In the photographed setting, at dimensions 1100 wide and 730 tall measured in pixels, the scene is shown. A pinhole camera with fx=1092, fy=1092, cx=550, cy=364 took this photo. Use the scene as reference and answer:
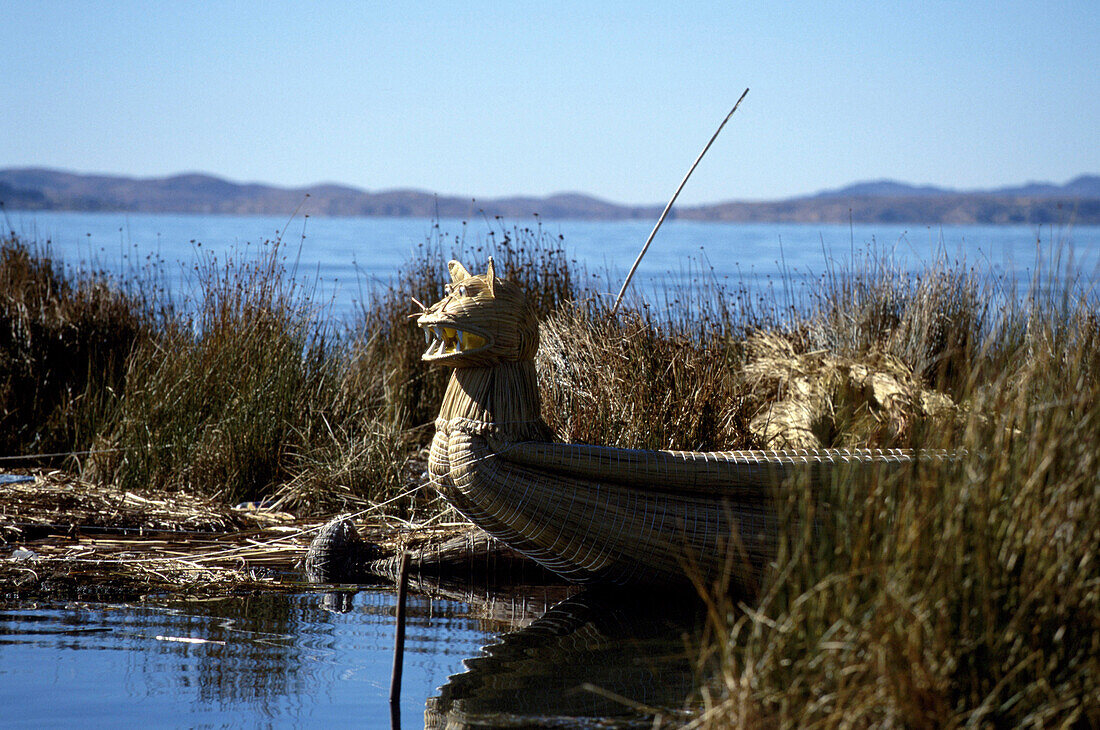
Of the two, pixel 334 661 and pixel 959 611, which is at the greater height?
pixel 959 611

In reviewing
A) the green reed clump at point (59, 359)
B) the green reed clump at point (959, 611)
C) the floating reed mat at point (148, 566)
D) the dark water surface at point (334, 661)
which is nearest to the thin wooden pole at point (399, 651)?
the dark water surface at point (334, 661)

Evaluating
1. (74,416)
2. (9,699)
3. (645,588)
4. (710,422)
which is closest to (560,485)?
(645,588)

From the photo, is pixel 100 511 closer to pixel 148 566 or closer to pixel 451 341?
pixel 148 566

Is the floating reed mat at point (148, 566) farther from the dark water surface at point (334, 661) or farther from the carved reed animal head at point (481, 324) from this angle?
the carved reed animal head at point (481, 324)

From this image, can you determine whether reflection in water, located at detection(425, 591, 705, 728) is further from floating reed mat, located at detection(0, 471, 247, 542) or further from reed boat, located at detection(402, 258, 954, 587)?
floating reed mat, located at detection(0, 471, 247, 542)

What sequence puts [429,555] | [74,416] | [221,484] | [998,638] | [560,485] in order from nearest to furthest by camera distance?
[998,638]
[560,485]
[429,555]
[221,484]
[74,416]

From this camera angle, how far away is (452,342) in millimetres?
3916

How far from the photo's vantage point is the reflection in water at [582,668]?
326cm

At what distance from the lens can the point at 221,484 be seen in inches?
237

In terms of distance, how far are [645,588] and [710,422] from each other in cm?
124

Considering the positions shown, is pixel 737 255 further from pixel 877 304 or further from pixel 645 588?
pixel 645 588

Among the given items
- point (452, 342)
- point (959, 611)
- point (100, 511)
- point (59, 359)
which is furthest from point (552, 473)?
point (59, 359)

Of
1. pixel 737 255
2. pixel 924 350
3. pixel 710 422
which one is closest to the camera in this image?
pixel 710 422

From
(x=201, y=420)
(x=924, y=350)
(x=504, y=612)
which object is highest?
(x=924, y=350)
